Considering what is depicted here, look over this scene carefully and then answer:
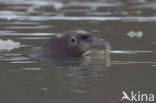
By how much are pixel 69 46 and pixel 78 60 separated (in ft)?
1.63

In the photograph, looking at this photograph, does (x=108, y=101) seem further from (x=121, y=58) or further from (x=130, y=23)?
(x=130, y=23)

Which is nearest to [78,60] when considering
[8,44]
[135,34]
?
[8,44]

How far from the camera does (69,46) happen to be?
11.9m

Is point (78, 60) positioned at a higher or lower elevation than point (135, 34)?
higher

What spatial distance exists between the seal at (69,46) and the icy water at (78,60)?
0.36 meters

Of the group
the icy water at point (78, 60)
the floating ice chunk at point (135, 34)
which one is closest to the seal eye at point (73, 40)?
the icy water at point (78, 60)

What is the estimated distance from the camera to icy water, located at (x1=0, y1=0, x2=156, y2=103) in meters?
8.45

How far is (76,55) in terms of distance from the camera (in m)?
12.0

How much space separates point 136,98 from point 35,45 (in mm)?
5631

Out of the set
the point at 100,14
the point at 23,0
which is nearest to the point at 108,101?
the point at 100,14

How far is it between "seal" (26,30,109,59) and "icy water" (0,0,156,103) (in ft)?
1.19

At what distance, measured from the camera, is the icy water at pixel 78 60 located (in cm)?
845

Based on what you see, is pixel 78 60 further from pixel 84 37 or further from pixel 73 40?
pixel 84 37

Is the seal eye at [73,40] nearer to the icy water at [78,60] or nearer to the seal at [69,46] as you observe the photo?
the seal at [69,46]
